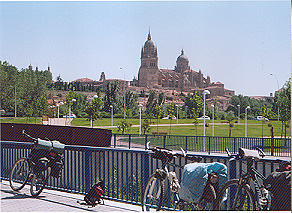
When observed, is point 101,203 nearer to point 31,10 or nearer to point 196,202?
point 196,202

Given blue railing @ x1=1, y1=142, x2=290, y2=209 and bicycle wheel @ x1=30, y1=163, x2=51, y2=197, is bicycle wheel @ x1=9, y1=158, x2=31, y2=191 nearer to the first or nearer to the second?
bicycle wheel @ x1=30, y1=163, x2=51, y2=197

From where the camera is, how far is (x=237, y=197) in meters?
Answer: 4.54

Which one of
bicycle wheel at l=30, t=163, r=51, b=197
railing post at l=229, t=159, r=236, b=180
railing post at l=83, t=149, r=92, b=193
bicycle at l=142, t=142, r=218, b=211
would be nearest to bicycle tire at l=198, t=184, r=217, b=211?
bicycle at l=142, t=142, r=218, b=211

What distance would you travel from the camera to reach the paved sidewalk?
5.57 metres

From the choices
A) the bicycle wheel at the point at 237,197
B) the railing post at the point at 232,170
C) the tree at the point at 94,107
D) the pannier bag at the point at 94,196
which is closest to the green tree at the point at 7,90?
the tree at the point at 94,107

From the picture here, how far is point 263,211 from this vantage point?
4422 millimetres

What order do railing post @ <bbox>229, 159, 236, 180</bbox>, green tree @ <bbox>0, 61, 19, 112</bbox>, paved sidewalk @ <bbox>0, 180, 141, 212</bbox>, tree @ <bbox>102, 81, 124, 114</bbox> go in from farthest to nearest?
1. tree @ <bbox>102, 81, 124, 114</bbox>
2. green tree @ <bbox>0, 61, 19, 112</bbox>
3. paved sidewalk @ <bbox>0, 180, 141, 212</bbox>
4. railing post @ <bbox>229, 159, 236, 180</bbox>

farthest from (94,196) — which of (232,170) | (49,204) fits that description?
Result: (232,170)

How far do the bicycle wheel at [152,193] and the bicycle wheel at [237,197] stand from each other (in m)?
0.79

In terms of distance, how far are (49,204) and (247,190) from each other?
2923 mm

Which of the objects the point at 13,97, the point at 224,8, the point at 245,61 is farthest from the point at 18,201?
the point at 245,61

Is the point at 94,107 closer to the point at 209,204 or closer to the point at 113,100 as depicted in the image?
the point at 209,204

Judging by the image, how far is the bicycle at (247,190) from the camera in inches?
175

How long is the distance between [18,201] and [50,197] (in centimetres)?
50
